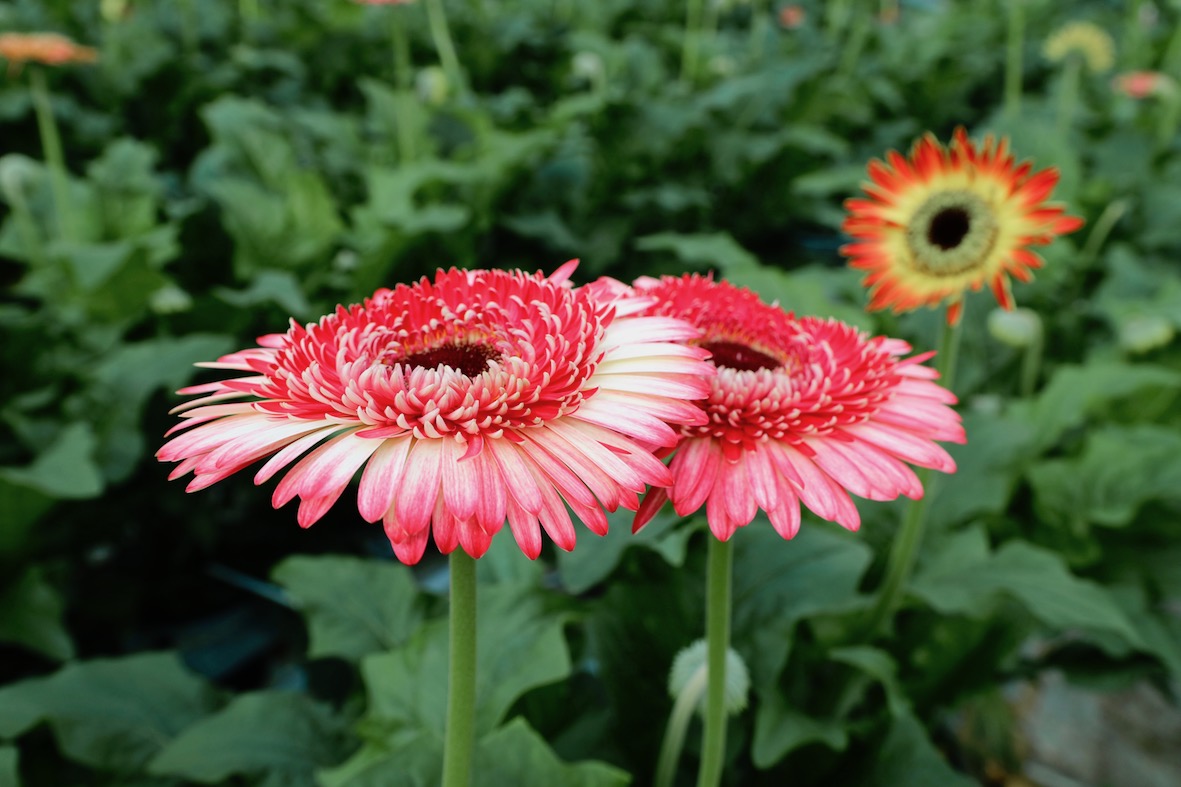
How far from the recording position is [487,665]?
2.94 ft

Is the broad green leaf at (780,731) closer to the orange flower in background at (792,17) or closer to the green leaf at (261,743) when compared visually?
the green leaf at (261,743)

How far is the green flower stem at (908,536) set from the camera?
2.93 ft

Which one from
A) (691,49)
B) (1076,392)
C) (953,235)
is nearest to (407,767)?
(953,235)

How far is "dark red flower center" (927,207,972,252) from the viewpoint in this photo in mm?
918

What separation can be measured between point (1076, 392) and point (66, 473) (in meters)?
1.52

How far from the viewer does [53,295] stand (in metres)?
1.71

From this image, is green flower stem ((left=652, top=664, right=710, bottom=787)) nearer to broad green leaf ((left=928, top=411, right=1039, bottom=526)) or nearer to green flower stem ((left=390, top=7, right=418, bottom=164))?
broad green leaf ((left=928, top=411, right=1039, bottom=526))

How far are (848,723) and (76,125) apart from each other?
243 cm

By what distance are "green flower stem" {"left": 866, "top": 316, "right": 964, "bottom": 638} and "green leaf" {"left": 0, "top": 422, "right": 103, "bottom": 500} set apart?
3.10ft

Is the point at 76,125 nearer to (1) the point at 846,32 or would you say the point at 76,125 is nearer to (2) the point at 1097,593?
(2) the point at 1097,593

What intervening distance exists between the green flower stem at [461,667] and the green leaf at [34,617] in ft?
3.25

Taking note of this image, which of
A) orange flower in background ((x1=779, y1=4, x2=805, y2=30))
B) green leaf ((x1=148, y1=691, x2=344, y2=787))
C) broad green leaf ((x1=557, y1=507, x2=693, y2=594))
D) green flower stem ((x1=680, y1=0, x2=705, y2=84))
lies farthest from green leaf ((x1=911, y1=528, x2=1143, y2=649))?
orange flower in background ((x1=779, y1=4, x2=805, y2=30))

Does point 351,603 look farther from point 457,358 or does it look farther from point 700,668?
point 457,358

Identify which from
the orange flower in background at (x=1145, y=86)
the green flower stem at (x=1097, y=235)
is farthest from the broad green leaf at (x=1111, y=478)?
the orange flower in background at (x=1145, y=86)
